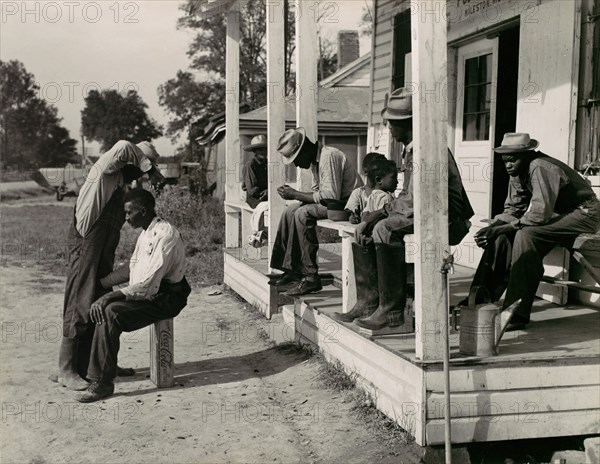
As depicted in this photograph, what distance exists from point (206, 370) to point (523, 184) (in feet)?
10.7

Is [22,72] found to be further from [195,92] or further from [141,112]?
[195,92]

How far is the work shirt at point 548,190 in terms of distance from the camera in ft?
18.4

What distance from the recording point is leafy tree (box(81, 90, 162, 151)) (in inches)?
2371

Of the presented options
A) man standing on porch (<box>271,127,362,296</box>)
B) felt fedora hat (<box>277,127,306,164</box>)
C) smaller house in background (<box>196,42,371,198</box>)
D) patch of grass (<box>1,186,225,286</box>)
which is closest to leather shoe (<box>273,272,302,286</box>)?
man standing on porch (<box>271,127,362,296</box>)

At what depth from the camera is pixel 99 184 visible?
6262 millimetres

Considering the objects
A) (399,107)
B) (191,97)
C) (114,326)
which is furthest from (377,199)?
(191,97)

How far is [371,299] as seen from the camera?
5742mm

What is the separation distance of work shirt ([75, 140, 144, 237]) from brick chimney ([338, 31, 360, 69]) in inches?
856

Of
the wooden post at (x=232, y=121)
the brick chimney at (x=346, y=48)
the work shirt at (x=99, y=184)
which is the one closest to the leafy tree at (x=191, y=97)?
the brick chimney at (x=346, y=48)

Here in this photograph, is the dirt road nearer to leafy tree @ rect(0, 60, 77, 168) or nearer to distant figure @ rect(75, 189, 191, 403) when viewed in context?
distant figure @ rect(75, 189, 191, 403)

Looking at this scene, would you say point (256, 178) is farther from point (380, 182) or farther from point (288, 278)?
point (380, 182)

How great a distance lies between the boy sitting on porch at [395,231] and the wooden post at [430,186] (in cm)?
64

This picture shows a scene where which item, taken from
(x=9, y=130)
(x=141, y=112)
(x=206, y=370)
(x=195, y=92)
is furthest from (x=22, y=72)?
(x=206, y=370)

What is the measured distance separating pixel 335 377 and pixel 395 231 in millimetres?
1456
